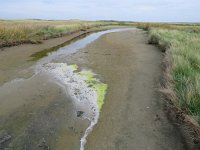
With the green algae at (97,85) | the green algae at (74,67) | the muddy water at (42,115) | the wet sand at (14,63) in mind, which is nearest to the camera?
the muddy water at (42,115)

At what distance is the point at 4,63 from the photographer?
34.8ft

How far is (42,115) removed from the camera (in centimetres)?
550

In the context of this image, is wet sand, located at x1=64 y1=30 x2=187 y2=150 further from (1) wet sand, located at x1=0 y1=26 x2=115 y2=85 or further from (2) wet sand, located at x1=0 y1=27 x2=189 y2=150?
(1) wet sand, located at x1=0 y1=26 x2=115 y2=85

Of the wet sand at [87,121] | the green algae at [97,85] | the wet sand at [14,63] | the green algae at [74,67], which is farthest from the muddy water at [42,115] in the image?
the green algae at [74,67]

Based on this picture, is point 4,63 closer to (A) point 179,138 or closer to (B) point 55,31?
(A) point 179,138

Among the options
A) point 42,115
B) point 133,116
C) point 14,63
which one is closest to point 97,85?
→ point 133,116

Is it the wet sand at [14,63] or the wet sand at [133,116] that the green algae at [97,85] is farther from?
the wet sand at [14,63]

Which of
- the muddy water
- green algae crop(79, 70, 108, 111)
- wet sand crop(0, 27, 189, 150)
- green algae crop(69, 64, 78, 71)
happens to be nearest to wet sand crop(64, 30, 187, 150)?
wet sand crop(0, 27, 189, 150)

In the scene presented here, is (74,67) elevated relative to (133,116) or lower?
lower

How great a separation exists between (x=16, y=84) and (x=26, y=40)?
377 inches

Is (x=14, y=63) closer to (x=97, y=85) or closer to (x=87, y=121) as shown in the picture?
(x=97, y=85)

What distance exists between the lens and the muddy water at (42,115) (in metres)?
4.44

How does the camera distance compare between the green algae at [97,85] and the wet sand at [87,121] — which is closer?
the wet sand at [87,121]

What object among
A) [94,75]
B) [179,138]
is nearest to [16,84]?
[94,75]
